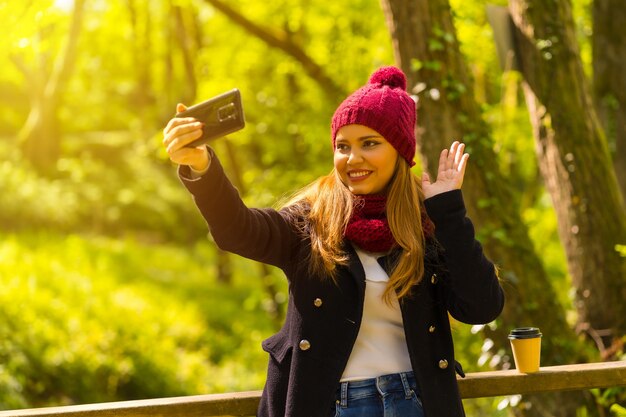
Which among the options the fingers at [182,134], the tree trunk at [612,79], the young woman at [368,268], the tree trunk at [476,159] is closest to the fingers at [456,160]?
the young woman at [368,268]

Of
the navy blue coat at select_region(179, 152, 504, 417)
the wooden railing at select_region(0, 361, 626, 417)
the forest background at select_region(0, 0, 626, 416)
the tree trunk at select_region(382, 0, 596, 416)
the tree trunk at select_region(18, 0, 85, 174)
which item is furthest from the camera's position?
the tree trunk at select_region(18, 0, 85, 174)

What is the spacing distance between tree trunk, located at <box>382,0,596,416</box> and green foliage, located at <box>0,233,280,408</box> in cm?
500

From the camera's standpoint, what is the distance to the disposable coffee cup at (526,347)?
322 cm

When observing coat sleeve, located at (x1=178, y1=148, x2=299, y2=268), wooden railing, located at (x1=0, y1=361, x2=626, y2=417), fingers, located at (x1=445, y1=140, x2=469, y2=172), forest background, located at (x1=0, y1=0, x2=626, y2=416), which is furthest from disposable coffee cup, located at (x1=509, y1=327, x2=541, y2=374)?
coat sleeve, located at (x1=178, y1=148, x2=299, y2=268)

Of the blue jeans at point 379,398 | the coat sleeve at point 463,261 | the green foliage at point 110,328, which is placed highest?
the coat sleeve at point 463,261

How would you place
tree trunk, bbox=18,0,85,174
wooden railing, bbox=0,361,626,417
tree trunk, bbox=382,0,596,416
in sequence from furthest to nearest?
tree trunk, bbox=18,0,85,174, tree trunk, bbox=382,0,596,416, wooden railing, bbox=0,361,626,417

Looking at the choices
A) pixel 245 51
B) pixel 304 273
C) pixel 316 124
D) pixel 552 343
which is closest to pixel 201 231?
pixel 245 51

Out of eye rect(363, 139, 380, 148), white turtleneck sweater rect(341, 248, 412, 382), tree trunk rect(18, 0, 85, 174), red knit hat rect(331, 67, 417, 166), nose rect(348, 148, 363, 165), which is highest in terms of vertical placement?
tree trunk rect(18, 0, 85, 174)

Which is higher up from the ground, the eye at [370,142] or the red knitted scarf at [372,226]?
the eye at [370,142]

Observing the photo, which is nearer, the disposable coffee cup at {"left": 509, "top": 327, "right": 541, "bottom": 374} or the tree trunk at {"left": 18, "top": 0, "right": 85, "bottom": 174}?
the disposable coffee cup at {"left": 509, "top": 327, "right": 541, "bottom": 374}

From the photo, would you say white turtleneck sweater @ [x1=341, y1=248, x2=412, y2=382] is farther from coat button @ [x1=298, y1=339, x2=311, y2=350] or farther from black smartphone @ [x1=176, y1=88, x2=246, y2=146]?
black smartphone @ [x1=176, y1=88, x2=246, y2=146]

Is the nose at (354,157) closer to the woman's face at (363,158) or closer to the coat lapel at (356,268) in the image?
the woman's face at (363,158)

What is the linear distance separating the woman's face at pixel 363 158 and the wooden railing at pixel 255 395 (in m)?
0.92

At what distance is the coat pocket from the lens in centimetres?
270
